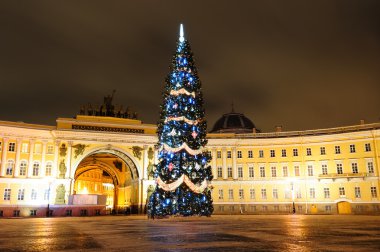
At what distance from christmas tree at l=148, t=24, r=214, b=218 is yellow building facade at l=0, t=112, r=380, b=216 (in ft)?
53.9

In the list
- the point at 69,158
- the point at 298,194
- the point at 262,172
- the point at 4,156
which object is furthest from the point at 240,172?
the point at 4,156

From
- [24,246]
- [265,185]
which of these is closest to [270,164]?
[265,185]

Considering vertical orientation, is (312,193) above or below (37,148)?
below

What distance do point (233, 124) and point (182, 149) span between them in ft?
156

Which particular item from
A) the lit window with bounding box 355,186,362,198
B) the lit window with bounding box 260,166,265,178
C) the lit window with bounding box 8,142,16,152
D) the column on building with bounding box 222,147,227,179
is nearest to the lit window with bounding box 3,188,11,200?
the lit window with bounding box 8,142,16,152

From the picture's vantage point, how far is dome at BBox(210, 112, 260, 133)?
79500 mm

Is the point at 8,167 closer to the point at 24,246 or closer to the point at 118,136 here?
the point at 118,136

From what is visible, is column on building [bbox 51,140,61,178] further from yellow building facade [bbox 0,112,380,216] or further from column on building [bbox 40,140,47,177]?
column on building [bbox 40,140,47,177]

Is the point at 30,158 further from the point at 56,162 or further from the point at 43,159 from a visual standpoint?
the point at 56,162

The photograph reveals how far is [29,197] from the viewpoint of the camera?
52406mm

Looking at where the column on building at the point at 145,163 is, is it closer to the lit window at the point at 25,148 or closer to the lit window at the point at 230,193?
the lit window at the point at 230,193

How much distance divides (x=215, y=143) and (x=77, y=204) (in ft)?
82.1

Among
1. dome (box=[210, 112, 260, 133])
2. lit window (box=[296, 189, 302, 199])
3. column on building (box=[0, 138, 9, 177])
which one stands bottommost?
lit window (box=[296, 189, 302, 199])

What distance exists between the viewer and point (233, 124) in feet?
265
